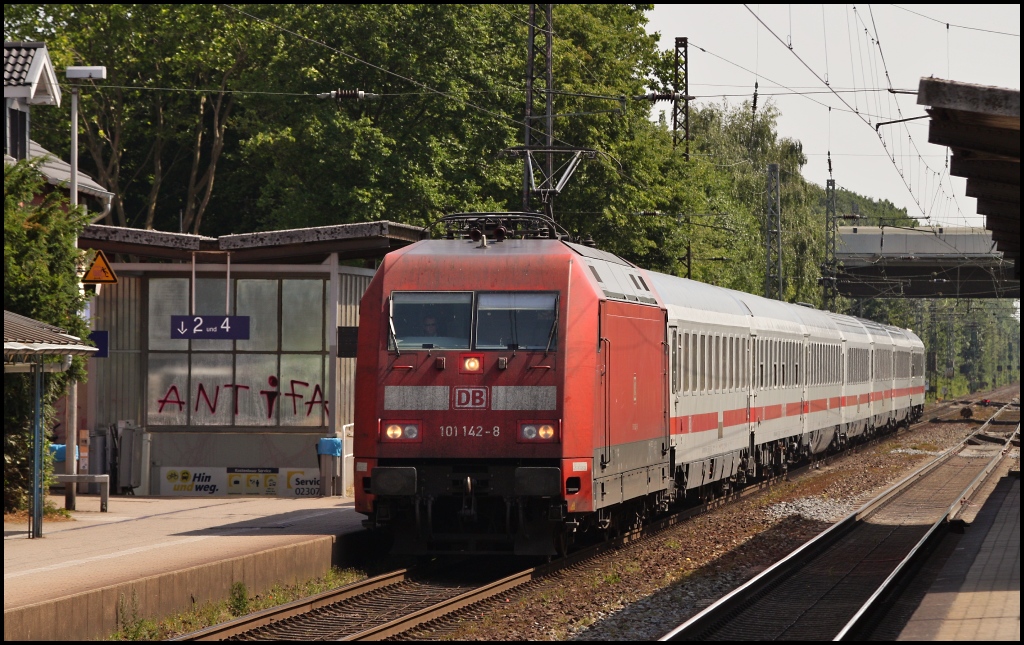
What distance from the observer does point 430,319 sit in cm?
1478

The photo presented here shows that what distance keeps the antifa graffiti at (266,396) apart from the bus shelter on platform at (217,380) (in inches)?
0.6

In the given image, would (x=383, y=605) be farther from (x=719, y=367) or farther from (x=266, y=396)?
(x=719, y=367)

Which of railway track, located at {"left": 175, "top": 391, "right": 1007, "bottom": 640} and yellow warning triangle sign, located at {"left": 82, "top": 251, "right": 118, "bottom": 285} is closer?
railway track, located at {"left": 175, "top": 391, "right": 1007, "bottom": 640}

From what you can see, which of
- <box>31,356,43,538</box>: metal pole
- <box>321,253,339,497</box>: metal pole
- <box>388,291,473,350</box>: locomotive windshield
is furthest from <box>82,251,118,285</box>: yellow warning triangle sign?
<box>388,291,473,350</box>: locomotive windshield

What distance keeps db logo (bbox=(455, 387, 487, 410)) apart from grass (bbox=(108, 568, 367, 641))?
225 centimetres

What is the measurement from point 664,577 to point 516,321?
10.3ft

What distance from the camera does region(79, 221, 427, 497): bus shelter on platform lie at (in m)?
22.2

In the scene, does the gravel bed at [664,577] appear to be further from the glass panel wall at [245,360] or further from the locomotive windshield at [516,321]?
the glass panel wall at [245,360]

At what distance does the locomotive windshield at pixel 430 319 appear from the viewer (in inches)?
578

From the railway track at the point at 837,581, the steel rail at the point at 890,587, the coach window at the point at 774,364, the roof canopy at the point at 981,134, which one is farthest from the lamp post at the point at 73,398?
the coach window at the point at 774,364

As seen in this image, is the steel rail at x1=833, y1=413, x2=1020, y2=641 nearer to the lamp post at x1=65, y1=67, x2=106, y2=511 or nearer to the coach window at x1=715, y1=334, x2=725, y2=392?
the coach window at x1=715, y1=334, x2=725, y2=392

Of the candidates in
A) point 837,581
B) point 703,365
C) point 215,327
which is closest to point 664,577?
point 837,581

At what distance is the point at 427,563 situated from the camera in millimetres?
15727

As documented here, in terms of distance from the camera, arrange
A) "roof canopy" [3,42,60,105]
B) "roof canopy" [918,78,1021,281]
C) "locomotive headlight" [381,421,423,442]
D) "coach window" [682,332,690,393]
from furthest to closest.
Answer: "roof canopy" [3,42,60,105]
"coach window" [682,332,690,393]
"locomotive headlight" [381,421,423,442]
"roof canopy" [918,78,1021,281]
